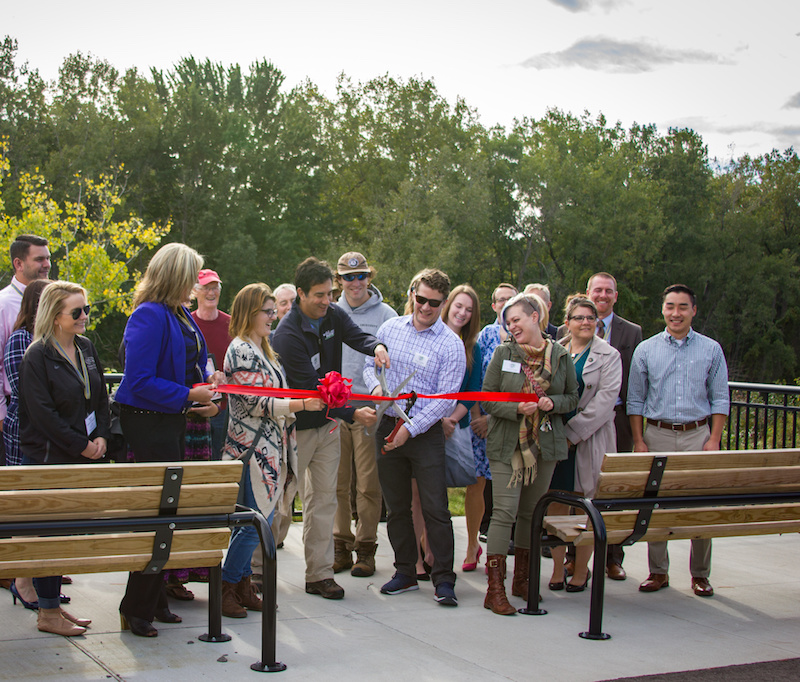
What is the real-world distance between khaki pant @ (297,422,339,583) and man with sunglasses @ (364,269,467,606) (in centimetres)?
36

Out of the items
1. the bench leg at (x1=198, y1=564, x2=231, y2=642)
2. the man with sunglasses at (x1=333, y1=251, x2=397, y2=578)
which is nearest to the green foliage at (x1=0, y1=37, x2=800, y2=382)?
the man with sunglasses at (x1=333, y1=251, x2=397, y2=578)

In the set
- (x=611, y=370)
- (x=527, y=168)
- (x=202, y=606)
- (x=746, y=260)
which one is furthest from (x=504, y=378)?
(x=746, y=260)

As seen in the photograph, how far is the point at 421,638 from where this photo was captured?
455cm

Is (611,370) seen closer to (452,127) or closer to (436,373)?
(436,373)

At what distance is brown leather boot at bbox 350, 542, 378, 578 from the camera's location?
19.3 ft

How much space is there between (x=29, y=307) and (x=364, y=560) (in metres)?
2.76

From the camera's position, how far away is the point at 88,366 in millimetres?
4703

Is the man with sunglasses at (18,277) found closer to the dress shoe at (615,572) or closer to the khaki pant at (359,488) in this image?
the khaki pant at (359,488)

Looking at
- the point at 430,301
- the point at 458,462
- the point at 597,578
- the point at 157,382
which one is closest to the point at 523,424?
the point at 458,462

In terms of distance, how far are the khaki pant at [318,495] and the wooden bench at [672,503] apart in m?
1.30

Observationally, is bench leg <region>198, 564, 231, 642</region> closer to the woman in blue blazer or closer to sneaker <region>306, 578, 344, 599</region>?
the woman in blue blazer

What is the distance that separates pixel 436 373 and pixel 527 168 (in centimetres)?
5188

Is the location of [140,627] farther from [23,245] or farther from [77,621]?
[23,245]

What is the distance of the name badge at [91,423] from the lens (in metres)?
4.65
